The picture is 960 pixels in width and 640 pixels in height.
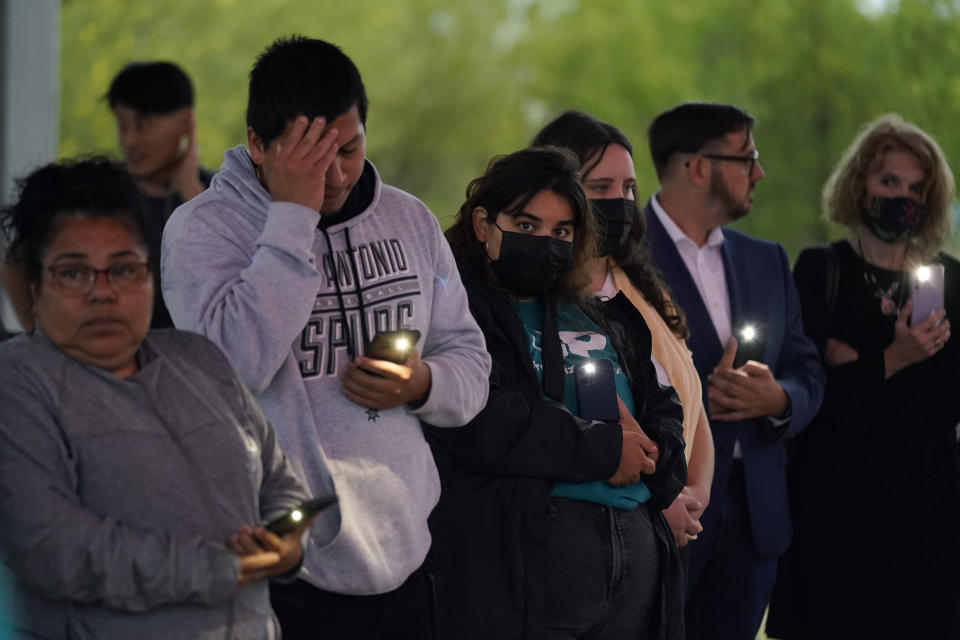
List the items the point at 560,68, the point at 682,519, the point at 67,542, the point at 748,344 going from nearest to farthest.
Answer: the point at 67,542
the point at 682,519
the point at 748,344
the point at 560,68

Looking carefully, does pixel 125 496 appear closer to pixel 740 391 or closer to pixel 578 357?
pixel 578 357

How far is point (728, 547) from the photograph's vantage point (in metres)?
3.87

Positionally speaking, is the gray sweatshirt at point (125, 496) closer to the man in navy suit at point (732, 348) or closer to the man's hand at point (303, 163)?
the man's hand at point (303, 163)

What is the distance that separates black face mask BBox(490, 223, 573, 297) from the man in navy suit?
97cm

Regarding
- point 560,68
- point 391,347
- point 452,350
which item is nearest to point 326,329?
point 391,347

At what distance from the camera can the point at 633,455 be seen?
288 cm

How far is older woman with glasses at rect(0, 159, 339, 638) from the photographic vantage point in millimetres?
1852

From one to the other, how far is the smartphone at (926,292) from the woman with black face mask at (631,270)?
3.56 ft

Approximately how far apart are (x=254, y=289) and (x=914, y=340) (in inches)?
105

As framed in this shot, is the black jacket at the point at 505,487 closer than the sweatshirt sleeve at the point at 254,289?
No

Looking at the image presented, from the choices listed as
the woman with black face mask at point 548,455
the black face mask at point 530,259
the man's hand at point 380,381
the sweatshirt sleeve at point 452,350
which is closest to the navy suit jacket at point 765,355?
the woman with black face mask at point 548,455

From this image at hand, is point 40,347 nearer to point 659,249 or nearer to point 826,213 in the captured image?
point 659,249

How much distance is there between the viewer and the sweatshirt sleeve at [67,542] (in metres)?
1.83

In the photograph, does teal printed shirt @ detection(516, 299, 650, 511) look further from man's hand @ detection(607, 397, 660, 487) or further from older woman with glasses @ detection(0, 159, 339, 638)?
older woman with glasses @ detection(0, 159, 339, 638)
